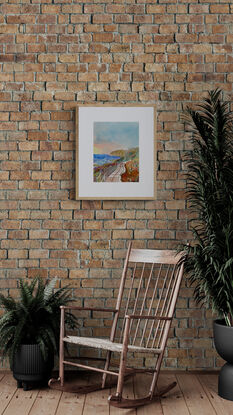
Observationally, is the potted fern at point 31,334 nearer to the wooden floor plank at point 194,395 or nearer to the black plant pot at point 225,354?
the wooden floor plank at point 194,395

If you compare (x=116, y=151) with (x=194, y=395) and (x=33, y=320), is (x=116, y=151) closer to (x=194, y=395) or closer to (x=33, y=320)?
(x=33, y=320)

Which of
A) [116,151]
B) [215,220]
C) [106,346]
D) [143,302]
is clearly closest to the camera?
[106,346]

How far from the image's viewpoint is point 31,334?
3.45 m

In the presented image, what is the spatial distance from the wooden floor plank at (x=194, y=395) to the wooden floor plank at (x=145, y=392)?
21 centimetres

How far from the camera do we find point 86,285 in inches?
153

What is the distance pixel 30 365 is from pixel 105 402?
1.92ft

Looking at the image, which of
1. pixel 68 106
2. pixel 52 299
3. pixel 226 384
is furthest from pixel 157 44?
pixel 226 384

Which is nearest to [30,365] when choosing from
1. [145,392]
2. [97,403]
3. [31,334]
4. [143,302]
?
[31,334]

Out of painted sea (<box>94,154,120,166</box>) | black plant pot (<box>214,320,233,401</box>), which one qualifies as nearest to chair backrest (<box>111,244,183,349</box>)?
black plant pot (<box>214,320,233,401</box>)

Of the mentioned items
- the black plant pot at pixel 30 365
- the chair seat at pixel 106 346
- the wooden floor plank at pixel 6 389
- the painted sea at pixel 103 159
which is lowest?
the wooden floor plank at pixel 6 389

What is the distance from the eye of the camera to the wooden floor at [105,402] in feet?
10.0

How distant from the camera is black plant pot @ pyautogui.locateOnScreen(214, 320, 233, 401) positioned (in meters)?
3.20

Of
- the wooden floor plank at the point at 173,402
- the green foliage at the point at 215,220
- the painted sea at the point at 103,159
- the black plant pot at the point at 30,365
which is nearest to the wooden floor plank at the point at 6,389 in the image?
the black plant pot at the point at 30,365

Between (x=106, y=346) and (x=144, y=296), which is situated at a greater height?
(x=144, y=296)
